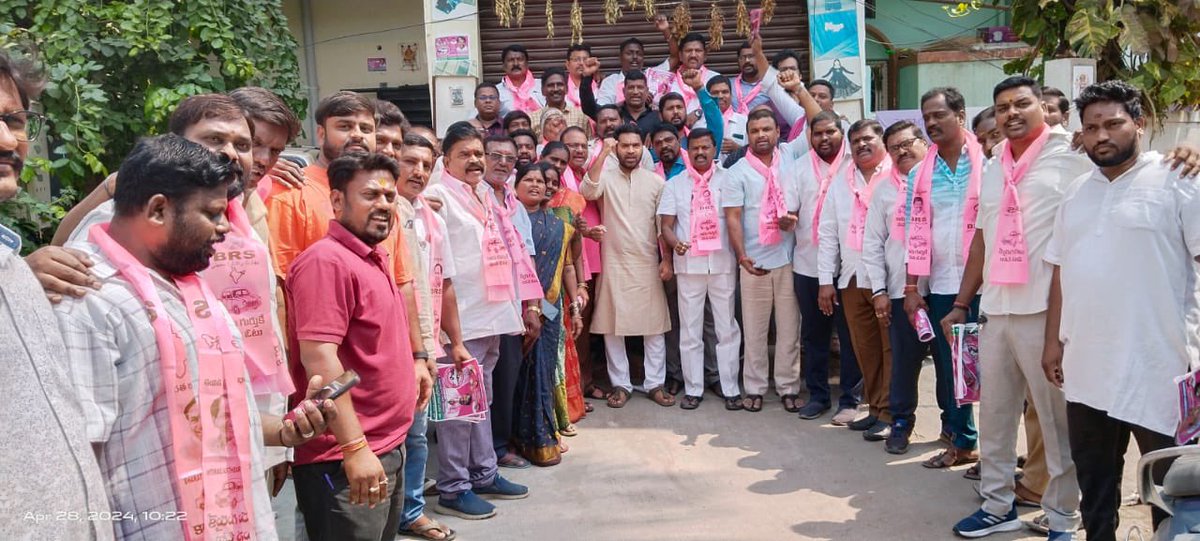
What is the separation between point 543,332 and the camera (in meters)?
5.67

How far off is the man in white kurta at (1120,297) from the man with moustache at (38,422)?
Answer: 10.8ft

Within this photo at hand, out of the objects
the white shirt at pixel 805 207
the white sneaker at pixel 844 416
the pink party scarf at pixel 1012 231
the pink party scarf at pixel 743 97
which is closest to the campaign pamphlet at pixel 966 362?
the pink party scarf at pixel 1012 231

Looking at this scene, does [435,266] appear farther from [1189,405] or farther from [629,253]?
[1189,405]

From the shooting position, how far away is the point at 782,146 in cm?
705

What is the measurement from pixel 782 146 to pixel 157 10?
15.3 feet

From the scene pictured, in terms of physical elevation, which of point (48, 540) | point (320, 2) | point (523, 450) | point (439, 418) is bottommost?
point (523, 450)

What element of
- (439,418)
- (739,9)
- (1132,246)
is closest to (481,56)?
(739,9)

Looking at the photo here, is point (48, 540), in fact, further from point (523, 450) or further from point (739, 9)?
point (739, 9)

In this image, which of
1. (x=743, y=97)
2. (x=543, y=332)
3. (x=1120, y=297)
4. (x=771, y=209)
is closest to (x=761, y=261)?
(x=771, y=209)

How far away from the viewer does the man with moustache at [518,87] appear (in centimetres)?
810

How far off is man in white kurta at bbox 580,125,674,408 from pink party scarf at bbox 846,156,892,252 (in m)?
1.41

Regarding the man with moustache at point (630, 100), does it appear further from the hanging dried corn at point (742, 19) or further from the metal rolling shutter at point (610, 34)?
the metal rolling shutter at point (610, 34)

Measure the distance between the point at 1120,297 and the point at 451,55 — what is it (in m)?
7.11

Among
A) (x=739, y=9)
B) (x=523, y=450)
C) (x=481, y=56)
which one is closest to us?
(x=523, y=450)
